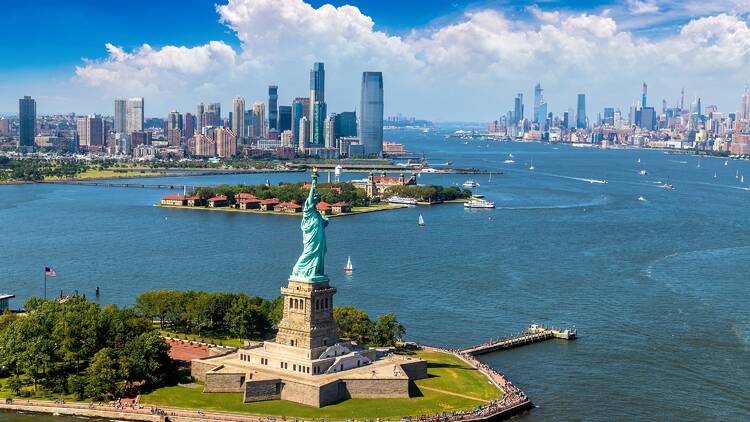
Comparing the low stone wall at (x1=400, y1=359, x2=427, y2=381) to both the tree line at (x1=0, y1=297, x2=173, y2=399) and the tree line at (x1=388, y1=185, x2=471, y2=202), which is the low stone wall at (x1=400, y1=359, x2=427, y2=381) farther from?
the tree line at (x1=388, y1=185, x2=471, y2=202)

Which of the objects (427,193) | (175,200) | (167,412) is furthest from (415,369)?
(427,193)

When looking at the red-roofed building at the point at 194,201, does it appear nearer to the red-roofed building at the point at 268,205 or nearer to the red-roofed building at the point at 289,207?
the red-roofed building at the point at 268,205

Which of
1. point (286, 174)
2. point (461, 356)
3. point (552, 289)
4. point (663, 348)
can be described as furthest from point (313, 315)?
point (286, 174)

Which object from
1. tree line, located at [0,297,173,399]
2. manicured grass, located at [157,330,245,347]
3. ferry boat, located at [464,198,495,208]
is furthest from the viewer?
ferry boat, located at [464,198,495,208]

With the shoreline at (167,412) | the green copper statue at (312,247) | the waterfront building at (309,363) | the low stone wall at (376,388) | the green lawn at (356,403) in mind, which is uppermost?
the green copper statue at (312,247)

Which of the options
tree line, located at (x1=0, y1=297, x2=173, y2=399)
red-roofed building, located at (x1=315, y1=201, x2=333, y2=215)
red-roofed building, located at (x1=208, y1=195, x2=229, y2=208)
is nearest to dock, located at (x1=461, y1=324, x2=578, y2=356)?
tree line, located at (x1=0, y1=297, x2=173, y2=399)

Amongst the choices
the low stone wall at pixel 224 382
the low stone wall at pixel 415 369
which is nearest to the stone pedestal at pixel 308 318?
the low stone wall at pixel 224 382
